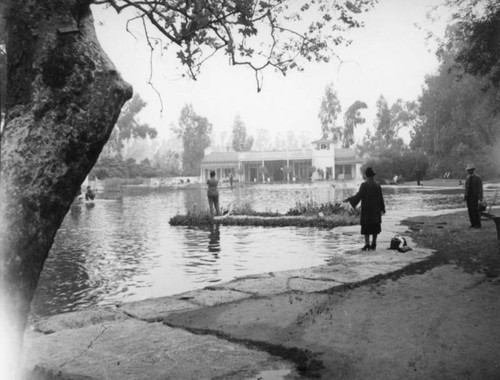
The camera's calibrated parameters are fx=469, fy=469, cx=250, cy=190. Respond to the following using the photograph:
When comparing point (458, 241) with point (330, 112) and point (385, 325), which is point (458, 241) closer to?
point (385, 325)

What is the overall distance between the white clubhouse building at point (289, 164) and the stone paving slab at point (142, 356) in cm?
5315

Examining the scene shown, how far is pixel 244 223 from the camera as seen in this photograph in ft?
47.1

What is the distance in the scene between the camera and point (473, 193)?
1074cm

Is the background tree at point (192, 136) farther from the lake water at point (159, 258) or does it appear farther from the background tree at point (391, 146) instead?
the lake water at point (159, 258)

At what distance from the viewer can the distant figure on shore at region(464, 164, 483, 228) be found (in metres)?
10.6

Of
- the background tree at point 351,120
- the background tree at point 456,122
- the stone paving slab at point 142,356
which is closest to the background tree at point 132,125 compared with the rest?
the background tree at point 351,120

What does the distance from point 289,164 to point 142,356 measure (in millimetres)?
57676

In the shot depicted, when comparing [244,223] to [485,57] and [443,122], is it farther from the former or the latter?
[443,122]

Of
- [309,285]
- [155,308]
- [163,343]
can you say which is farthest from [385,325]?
[155,308]

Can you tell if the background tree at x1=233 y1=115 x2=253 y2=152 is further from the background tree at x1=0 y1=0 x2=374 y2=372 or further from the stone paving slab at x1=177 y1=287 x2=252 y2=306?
the background tree at x1=0 y1=0 x2=374 y2=372

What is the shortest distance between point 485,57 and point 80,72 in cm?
1113

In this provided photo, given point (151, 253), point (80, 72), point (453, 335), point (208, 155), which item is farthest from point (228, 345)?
point (208, 155)

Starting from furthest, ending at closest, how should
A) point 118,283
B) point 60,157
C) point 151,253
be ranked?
point 151,253, point 118,283, point 60,157

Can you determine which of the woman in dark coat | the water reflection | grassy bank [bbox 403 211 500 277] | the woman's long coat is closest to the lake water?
the water reflection
